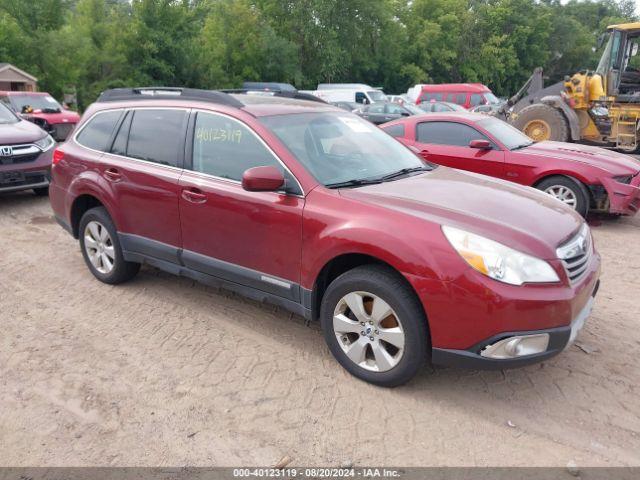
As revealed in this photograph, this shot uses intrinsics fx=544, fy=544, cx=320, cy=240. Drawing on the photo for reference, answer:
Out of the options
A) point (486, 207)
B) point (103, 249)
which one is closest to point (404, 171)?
point (486, 207)

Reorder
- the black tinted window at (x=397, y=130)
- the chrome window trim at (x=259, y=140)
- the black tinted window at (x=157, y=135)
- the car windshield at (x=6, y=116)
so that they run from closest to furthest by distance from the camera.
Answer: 1. the chrome window trim at (x=259, y=140)
2. the black tinted window at (x=157, y=135)
3. the black tinted window at (x=397, y=130)
4. the car windshield at (x=6, y=116)

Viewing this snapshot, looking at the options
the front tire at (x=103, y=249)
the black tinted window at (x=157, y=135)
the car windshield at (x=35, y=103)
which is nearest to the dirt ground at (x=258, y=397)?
the front tire at (x=103, y=249)

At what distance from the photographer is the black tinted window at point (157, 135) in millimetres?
4258

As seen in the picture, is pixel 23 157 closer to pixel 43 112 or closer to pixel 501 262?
pixel 501 262

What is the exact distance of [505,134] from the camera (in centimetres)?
769

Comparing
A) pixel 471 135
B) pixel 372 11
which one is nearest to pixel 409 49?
pixel 372 11

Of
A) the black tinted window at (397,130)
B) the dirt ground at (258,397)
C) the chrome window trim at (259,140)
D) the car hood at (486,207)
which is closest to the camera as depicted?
the dirt ground at (258,397)

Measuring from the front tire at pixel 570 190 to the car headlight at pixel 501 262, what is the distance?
4393 millimetres

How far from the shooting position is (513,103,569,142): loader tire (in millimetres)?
11898

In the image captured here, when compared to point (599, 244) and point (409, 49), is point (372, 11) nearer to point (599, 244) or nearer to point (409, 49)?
point (409, 49)

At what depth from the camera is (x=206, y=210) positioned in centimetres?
395

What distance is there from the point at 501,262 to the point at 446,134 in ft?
16.9

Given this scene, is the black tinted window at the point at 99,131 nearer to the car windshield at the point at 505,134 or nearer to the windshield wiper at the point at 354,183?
the windshield wiper at the point at 354,183

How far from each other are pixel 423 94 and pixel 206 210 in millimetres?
30102
